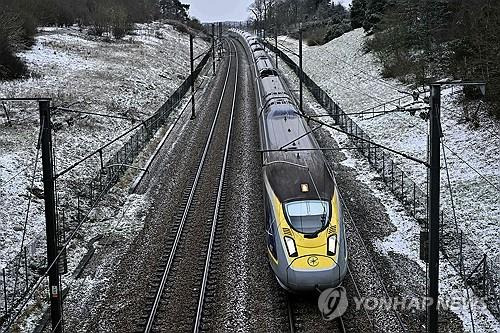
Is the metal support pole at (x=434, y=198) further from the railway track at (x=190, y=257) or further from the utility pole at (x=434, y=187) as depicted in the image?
the railway track at (x=190, y=257)

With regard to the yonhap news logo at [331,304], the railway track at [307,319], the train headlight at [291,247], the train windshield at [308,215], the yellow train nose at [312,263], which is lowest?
the railway track at [307,319]

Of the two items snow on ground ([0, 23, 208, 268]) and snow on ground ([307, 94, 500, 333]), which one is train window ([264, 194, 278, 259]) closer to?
snow on ground ([307, 94, 500, 333])

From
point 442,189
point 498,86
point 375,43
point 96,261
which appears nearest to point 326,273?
point 96,261

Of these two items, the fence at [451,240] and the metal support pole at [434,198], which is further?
the fence at [451,240]

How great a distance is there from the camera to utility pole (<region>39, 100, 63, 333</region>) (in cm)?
1296

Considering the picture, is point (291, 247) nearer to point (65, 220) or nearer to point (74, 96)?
point (65, 220)

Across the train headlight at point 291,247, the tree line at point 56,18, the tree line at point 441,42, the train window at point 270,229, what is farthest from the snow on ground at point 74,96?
the tree line at point 441,42

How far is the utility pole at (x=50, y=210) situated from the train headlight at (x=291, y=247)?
5.89 meters

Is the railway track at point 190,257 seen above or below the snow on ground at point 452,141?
below

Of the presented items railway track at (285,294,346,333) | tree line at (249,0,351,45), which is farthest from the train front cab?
tree line at (249,0,351,45)

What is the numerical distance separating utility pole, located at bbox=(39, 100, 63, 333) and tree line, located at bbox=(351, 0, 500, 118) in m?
21.0

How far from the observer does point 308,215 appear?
52.2 feet

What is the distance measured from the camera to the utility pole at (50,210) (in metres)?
13.0

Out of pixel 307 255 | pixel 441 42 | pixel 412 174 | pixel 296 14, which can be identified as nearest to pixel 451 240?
pixel 307 255
